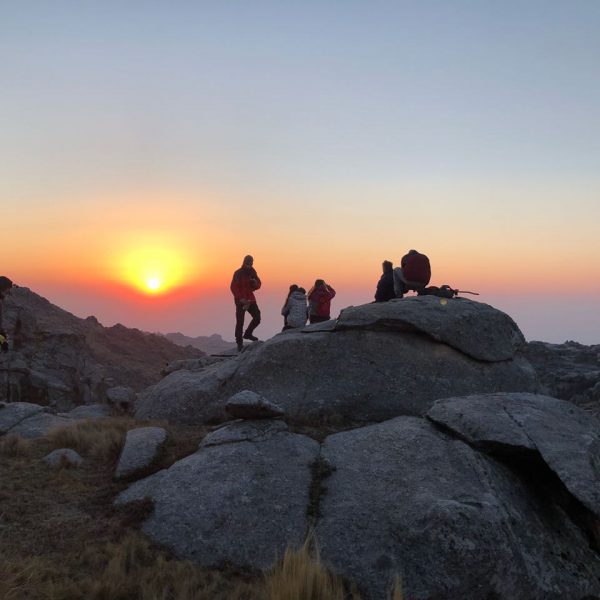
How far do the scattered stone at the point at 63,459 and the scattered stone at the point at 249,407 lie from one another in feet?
13.1

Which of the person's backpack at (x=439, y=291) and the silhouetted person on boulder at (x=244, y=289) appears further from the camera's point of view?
the silhouetted person on boulder at (x=244, y=289)

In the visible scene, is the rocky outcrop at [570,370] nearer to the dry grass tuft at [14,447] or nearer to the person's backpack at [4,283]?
the dry grass tuft at [14,447]

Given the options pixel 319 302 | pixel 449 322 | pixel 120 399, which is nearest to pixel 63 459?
pixel 120 399

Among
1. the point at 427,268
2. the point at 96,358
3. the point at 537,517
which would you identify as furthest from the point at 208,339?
the point at 537,517

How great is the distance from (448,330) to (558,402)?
4015mm

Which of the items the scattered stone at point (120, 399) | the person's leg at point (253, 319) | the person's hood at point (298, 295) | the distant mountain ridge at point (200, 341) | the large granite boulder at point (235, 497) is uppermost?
the distant mountain ridge at point (200, 341)

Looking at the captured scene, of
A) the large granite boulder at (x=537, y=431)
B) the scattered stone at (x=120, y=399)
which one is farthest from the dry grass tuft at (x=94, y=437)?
the large granite boulder at (x=537, y=431)

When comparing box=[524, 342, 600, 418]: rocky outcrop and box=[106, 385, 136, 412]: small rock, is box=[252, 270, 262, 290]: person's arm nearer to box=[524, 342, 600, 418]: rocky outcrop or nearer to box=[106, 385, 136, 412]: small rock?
box=[106, 385, 136, 412]: small rock

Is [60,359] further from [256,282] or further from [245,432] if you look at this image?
[245,432]

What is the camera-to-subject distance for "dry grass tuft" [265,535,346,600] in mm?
7492

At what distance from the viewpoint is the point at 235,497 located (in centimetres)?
1011

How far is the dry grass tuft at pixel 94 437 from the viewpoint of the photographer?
13.7 metres

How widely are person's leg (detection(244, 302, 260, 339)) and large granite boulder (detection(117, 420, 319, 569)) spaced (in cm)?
1027

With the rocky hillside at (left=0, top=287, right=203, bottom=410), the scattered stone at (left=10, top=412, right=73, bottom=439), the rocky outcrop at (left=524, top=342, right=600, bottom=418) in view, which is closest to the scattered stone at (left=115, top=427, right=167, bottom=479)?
the scattered stone at (left=10, top=412, right=73, bottom=439)
